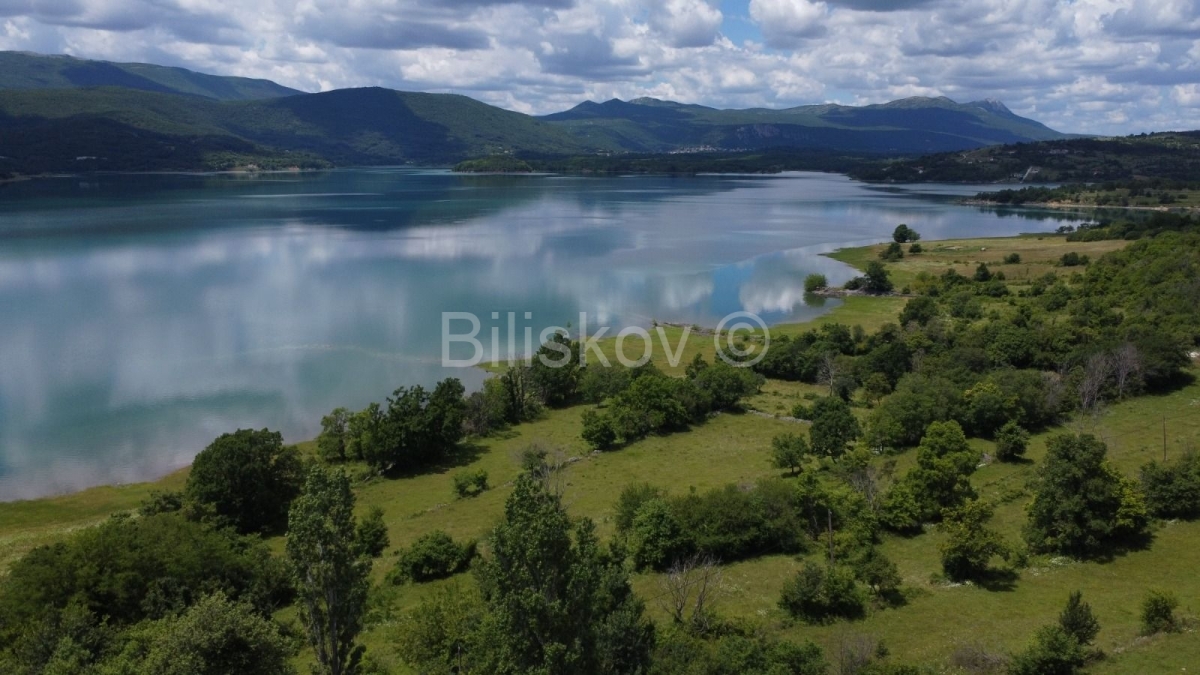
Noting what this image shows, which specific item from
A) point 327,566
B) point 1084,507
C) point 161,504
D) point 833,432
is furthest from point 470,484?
point 1084,507

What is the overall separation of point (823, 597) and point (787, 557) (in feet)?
11.4

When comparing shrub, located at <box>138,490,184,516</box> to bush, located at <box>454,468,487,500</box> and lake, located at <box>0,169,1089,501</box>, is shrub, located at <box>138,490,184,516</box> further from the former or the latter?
bush, located at <box>454,468,487,500</box>

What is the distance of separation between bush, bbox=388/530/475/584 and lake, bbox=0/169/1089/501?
51.1ft

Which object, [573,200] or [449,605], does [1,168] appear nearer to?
[573,200]

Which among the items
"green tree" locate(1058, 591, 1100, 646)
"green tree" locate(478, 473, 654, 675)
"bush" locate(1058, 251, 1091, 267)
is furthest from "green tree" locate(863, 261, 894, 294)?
"green tree" locate(478, 473, 654, 675)

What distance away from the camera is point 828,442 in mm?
29172

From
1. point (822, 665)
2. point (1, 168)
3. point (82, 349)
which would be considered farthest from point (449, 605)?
point (1, 168)

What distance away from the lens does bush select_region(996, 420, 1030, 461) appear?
28062mm

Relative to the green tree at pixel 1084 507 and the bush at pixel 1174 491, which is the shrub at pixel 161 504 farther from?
the bush at pixel 1174 491

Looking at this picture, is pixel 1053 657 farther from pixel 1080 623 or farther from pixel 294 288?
pixel 294 288

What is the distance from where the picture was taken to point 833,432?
29.4 m

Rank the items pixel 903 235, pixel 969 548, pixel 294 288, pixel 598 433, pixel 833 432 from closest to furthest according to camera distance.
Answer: pixel 969 548, pixel 833 432, pixel 598 433, pixel 294 288, pixel 903 235

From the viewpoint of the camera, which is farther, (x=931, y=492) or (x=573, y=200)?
(x=573, y=200)

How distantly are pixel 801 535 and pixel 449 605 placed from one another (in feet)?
36.1
